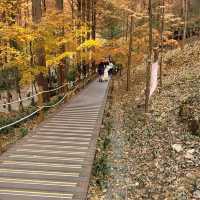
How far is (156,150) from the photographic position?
14.3 metres

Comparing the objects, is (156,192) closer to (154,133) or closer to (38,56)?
(154,133)

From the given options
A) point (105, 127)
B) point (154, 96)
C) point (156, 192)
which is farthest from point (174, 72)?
point (156, 192)

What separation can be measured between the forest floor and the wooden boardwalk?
2.14ft

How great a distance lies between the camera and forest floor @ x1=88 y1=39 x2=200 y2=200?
11.0m

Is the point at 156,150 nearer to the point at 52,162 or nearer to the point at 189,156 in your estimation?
the point at 189,156

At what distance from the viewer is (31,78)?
67.9ft

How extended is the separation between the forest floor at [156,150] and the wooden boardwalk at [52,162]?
65cm

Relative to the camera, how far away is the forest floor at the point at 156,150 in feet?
36.1

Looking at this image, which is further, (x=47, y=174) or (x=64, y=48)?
(x=64, y=48)

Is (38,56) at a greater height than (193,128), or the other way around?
(38,56)

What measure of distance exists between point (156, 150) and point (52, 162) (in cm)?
453

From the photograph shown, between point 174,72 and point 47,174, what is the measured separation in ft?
64.8

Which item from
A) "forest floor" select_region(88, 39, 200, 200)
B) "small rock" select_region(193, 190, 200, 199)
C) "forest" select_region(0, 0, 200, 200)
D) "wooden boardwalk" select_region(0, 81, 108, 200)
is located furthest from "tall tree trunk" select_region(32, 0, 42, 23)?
"small rock" select_region(193, 190, 200, 199)

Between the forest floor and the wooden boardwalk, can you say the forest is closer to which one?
the forest floor
